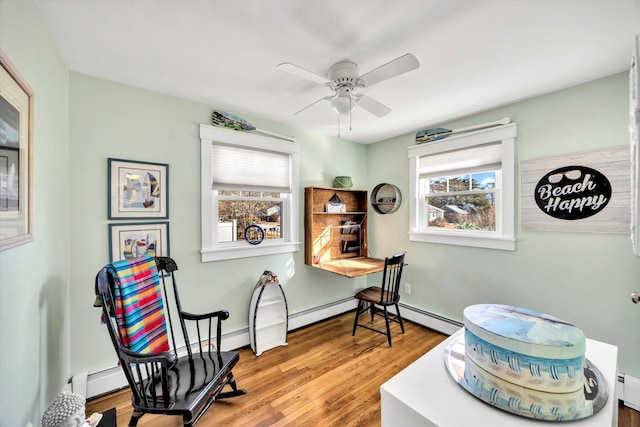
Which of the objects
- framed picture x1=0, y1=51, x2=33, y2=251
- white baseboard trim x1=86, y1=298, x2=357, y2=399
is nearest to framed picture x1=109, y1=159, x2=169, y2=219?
framed picture x1=0, y1=51, x2=33, y2=251

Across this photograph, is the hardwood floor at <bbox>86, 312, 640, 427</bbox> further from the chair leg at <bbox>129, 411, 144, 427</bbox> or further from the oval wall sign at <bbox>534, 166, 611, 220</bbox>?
the oval wall sign at <bbox>534, 166, 611, 220</bbox>

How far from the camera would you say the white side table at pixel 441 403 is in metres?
0.76

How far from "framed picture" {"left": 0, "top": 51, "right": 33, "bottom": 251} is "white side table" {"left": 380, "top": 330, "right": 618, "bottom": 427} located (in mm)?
1474

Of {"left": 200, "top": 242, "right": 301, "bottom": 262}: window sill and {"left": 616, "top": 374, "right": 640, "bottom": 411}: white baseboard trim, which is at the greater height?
{"left": 200, "top": 242, "right": 301, "bottom": 262}: window sill

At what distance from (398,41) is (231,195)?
1.96 meters

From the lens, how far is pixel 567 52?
1632mm

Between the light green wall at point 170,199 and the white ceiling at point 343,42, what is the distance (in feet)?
→ 0.67

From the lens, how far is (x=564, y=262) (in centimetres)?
213

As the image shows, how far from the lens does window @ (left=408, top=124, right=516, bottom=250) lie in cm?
244

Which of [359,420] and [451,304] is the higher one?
[451,304]

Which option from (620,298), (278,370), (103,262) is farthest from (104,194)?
(620,298)

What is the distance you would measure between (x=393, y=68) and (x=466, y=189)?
189 centimetres

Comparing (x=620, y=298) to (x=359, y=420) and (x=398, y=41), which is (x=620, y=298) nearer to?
(x=359, y=420)

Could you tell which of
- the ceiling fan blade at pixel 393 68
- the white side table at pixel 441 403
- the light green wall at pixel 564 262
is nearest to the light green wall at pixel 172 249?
the light green wall at pixel 564 262
